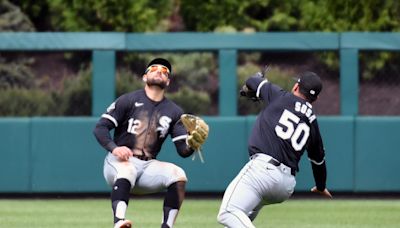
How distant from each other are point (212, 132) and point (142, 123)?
4.98m

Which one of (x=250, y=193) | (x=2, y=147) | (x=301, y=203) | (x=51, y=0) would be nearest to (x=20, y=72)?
(x=2, y=147)

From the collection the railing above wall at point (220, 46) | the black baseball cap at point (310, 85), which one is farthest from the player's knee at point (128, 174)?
the railing above wall at point (220, 46)

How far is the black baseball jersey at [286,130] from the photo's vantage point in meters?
8.01

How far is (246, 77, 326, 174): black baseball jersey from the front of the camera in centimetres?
801

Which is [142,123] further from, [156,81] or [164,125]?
[156,81]

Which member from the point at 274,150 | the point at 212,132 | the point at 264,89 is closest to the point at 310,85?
the point at 264,89

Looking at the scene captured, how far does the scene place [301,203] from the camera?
13250 millimetres

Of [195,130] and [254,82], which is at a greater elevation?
[254,82]

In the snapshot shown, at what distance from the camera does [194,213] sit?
11820mm

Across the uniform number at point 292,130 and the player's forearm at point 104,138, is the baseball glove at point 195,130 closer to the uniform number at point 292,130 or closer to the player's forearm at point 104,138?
the player's forearm at point 104,138

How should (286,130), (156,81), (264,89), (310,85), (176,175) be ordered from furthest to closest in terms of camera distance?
(156,81) < (176,175) < (264,89) < (310,85) < (286,130)

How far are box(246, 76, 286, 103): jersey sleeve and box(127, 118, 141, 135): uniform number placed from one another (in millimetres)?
1095

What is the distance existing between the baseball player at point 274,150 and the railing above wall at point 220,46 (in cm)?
566

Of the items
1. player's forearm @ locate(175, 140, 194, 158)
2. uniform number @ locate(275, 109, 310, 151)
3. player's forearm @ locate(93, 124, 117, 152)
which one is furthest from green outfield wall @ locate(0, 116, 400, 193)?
uniform number @ locate(275, 109, 310, 151)
